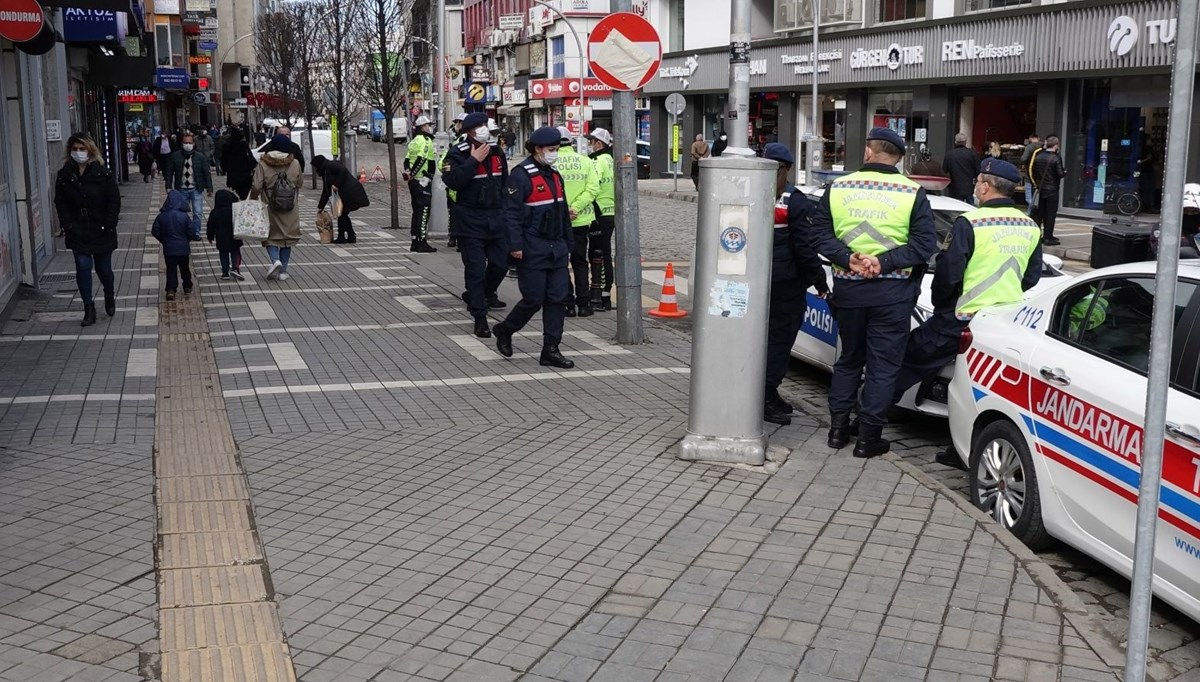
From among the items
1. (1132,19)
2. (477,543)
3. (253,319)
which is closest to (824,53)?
(1132,19)

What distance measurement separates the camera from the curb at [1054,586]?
4719mm

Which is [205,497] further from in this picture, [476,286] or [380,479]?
[476,286]

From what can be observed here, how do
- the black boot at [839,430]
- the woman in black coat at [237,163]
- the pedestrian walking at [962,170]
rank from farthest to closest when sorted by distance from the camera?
the pedestrian walking at [962,170] < the woman in black coat at [237,163] < the black boot at [839,430]

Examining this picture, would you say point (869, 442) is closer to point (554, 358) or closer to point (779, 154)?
point (779, 154)

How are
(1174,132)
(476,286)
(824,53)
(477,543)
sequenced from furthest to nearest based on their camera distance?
(824,53) → (476,286) → (477,543) → (1174,132)

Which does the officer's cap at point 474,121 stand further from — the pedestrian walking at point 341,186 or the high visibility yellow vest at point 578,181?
the pedestrian walking at point 341,186

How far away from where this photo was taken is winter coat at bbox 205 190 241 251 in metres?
15.7

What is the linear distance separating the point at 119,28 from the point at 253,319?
11467 mm

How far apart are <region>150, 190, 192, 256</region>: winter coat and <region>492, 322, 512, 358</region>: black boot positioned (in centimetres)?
497

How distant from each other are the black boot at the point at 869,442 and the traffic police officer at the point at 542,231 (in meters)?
3.22

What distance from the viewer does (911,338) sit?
25.2 feet

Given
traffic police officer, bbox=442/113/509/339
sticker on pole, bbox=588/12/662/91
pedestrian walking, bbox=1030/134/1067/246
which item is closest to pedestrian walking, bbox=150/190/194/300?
traffic police officer, bbox=442/113/509/339

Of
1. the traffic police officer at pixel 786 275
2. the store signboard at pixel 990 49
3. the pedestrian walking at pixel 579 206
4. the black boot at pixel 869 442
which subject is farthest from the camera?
the store signboard at pixel 990 49

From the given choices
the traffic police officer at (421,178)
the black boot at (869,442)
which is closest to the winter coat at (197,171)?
the traffic police officer at (421,178)
